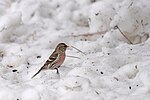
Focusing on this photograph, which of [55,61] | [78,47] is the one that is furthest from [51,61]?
[78,47]

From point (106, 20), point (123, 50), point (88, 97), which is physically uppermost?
point (106, 20)

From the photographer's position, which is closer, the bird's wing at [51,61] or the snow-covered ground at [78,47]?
the snow-covered ground at [78,47]

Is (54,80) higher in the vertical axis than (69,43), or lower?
lower

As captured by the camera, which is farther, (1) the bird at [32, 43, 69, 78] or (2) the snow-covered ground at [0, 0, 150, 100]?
(1) the bird at [32, 43, 69, 78]

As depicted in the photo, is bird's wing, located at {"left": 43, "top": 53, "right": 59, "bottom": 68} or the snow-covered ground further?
bird's wing, located at {"left": 43, "top": 53, "right": 59, "bottom": 68}

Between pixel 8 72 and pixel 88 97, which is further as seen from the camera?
pixel 8 72

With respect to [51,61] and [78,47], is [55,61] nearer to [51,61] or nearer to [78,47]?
[51,61]

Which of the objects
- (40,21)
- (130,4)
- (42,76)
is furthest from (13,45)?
(130,4)

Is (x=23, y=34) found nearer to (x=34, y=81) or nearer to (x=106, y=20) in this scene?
(x=106, y=20)

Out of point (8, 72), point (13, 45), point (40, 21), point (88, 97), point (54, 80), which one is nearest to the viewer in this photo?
point (88, 97)
